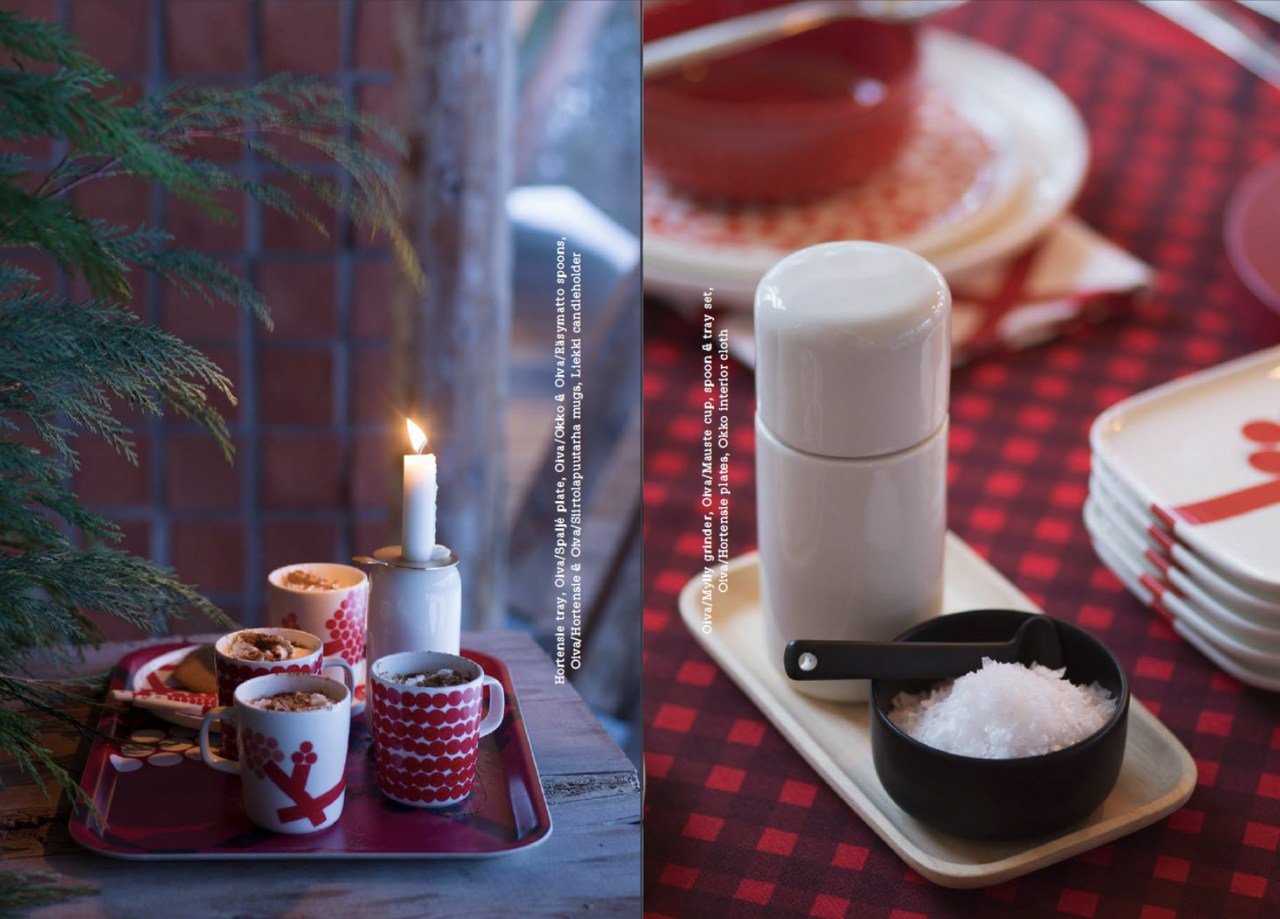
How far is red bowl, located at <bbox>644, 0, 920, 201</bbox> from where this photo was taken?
101 centimetres

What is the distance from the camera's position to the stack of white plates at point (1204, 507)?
0.69 meters

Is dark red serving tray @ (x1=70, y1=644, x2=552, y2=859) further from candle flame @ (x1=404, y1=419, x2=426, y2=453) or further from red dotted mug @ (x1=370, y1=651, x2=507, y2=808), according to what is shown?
candle flame @ (x1=404, y1=419, x2=426, y2=453)

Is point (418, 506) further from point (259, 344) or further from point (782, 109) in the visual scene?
point (782, 109)

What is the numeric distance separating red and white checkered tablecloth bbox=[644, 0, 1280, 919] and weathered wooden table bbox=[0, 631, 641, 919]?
0.05 metres

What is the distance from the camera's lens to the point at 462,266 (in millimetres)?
996

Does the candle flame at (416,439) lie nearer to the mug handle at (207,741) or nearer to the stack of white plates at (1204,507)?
the mug handle at (207,741)

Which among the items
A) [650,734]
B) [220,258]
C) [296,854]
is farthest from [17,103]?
[220,258]

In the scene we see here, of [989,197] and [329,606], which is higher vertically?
[989,197]

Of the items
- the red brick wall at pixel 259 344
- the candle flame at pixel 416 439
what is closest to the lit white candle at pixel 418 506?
the candle flame at pixel 416 439

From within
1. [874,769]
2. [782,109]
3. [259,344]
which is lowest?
[874,769]

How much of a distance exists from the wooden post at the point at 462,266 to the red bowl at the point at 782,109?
4.9 inches

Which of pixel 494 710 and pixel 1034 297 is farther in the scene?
pixel 1034 297

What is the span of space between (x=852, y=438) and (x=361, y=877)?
277 mm

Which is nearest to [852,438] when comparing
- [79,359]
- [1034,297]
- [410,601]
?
[410,601]
